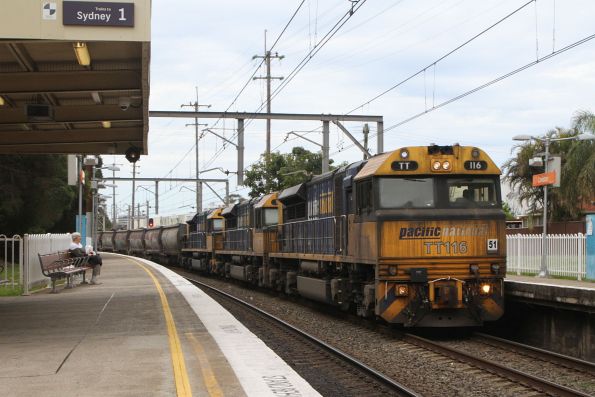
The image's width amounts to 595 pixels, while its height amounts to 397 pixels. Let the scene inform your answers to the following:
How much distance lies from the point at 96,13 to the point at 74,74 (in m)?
2.89

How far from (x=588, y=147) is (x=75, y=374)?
35.5 m

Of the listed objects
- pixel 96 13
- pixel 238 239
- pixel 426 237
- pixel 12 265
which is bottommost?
pixel 12 265

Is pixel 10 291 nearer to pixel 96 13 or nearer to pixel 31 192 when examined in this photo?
pixel 96 13

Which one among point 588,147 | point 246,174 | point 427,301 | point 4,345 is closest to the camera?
point 4,345

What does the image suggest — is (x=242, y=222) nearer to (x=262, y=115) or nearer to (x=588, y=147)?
(x=262, y=115)

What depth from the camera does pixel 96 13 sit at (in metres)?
9.86

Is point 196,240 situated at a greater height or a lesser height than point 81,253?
greater

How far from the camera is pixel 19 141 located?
61.4 ft

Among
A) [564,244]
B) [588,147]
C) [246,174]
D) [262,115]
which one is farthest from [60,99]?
[246,174]

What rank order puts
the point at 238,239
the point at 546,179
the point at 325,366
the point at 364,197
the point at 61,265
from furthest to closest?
1. the point at 238,239
2. the point at 546,179
3. the point at 61,265
4. the point at 364,197
5. the point at 325,366

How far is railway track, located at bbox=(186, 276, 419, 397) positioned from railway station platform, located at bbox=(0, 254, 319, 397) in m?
0.68

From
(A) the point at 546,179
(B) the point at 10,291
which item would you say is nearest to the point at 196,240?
(B) the point at 10,291

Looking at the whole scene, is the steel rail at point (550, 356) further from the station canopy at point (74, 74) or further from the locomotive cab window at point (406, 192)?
the station canopy at point (74, 74)

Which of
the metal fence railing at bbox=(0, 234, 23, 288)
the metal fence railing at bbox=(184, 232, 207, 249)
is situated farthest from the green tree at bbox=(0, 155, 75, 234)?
the metal fence railing at bbox=(0, 234, 23, 288)
